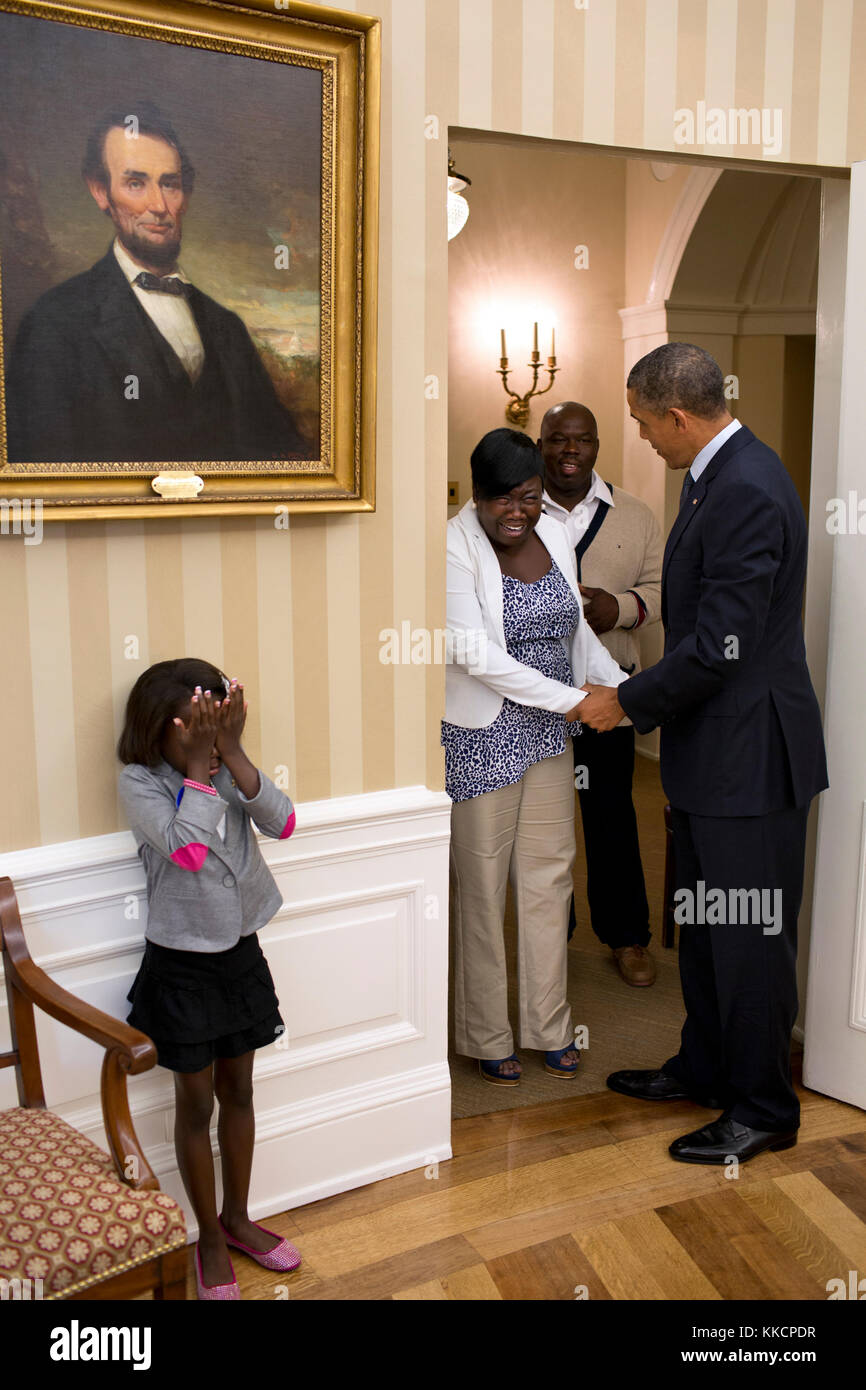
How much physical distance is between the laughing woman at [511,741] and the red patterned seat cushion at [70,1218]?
1368 mm

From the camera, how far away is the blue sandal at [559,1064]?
3258 mm

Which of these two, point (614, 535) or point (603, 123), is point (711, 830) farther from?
point (603, 123)

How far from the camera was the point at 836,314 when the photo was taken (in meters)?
3.02

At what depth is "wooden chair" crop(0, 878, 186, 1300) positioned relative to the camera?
1.75 m

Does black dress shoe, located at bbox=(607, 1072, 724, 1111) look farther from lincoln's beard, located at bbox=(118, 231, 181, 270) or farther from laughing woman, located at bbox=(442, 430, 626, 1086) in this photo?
lincoln's beard, located at bbox=(118, 231, 181, 270)

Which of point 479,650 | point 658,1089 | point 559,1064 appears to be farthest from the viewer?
point 559,1064

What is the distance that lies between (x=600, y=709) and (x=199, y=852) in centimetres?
124

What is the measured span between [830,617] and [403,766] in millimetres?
1175

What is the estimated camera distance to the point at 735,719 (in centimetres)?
275

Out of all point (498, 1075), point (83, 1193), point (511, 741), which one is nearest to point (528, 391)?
point (511, 741)

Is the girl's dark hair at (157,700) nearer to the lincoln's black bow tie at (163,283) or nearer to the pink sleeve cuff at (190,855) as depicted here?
the pink sleeve cuff at (190,855)

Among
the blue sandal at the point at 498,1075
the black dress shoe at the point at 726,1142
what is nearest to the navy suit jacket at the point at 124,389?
the blue sandal at the point at 498,1075

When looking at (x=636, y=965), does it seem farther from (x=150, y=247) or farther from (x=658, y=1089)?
(x=150, y=247)

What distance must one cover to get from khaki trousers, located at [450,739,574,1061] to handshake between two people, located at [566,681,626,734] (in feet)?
0.60
